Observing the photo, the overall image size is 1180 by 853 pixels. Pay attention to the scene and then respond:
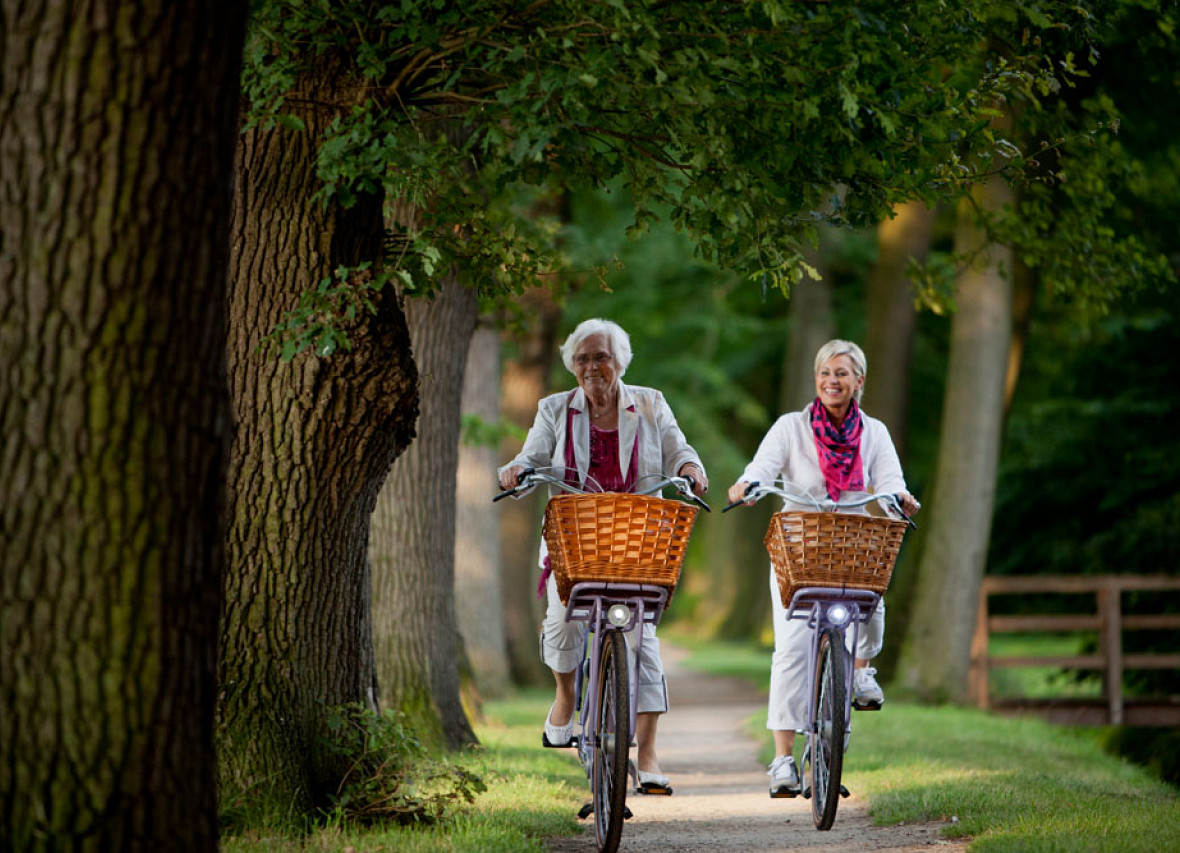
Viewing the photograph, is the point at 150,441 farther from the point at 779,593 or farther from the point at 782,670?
the point at 782,670

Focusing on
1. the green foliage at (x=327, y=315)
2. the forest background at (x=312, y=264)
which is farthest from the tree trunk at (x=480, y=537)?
the green foliage at (x=327, y=315)

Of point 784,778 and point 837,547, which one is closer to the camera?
point 837,547

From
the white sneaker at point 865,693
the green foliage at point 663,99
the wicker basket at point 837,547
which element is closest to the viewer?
the green foliage at point 663,99

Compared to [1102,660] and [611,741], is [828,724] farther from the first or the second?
[1102,660]

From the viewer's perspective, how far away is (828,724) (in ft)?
20.7

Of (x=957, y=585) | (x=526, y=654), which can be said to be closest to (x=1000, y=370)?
(x=957, y=585)

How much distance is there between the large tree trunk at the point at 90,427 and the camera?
12.7 ft

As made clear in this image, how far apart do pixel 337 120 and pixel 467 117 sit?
0.54m

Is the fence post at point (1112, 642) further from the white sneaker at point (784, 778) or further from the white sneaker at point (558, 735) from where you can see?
the white sneaker at point (558, 735)

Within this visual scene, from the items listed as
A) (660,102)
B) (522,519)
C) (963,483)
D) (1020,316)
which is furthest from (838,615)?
(522,519)

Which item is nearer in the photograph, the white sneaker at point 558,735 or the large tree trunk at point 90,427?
the large tree trunk at point 90,427

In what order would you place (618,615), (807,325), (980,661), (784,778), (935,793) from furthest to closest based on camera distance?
(807,325)
(980,661)
(935,793)
(784,778)
(618,615)

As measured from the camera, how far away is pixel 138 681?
394cm

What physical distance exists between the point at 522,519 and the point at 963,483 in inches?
262
